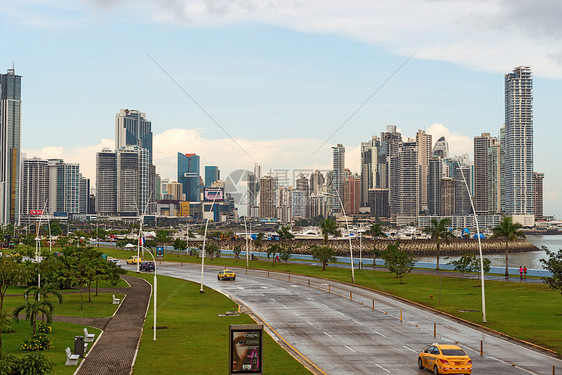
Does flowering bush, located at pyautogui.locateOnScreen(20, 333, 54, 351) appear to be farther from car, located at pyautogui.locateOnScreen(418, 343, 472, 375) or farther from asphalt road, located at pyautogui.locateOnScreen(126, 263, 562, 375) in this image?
car, located at pyautogui.locateOnScreen(418, 343, 472, 375)

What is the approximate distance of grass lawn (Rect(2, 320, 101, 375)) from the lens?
32891 millimetres

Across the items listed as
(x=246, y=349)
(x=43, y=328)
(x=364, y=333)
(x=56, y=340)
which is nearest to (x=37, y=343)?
(x=56, y=340)

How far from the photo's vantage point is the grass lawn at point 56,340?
1295 inches

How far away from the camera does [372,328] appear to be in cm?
4578

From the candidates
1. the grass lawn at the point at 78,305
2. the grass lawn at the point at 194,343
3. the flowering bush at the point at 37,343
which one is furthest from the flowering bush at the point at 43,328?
the grass lawn at the point at 78,305

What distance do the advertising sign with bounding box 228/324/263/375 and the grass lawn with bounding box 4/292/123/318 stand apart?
3218 centimetres

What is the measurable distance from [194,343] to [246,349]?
54.9 ft

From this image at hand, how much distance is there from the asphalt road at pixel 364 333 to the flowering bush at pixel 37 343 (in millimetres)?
14396

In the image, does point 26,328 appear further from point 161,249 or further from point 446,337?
point 161,249

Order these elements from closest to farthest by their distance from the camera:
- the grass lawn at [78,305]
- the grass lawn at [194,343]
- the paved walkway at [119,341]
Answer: the grass lawn at [194,343]
the paved walkway at [119,341]
the grass lawn at [78,305]

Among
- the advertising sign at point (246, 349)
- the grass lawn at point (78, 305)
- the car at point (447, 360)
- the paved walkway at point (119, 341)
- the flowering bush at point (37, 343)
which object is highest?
the advertising sign at point (246, 349)

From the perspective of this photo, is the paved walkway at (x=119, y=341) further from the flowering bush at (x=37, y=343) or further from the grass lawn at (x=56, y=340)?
the flowering bush at (x=37, y=343)

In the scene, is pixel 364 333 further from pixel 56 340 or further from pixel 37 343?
pixel 37 343

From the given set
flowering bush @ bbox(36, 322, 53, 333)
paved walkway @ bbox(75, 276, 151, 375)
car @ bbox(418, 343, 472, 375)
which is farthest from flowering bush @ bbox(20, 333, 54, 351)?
car @ bbox(418, 343, 472, 375)
